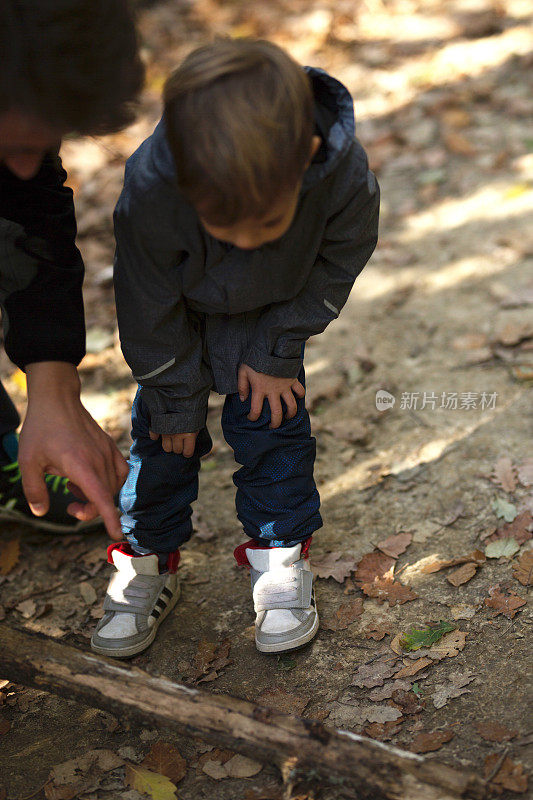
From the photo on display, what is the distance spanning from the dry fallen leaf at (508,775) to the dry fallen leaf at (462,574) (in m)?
0.63

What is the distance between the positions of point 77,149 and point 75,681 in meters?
4.46

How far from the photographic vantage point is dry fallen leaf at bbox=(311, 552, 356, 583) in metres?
2.42

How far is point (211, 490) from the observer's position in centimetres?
289

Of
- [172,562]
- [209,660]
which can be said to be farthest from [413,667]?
[172,562]

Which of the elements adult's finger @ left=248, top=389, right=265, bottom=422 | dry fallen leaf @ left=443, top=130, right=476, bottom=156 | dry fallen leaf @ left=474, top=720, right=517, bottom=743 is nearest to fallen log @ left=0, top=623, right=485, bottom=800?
dry fallen leaf @ left=474, top=720, right=517, bottom=743

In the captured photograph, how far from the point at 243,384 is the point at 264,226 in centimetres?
56

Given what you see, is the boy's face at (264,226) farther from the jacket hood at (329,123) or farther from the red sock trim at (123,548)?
the red sock trim at (123,548)

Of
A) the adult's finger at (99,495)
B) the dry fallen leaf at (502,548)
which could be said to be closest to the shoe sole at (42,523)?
the adult's finger at (99,495)

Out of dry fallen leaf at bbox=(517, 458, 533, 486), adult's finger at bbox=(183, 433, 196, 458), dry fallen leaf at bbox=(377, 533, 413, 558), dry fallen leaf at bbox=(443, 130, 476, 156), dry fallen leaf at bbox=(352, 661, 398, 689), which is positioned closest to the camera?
dry fallen leaf at bbox=(352, 661, 398, 689)

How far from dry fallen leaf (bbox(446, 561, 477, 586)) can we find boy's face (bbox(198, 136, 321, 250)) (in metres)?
1.23

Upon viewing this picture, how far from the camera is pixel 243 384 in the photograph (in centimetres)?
207

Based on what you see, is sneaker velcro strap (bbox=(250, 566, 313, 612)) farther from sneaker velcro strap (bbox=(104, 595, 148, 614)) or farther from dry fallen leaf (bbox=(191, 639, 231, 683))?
sneaker velcro strap (bbox=(104, 595, 148, 614))

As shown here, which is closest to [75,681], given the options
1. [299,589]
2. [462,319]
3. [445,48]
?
[299,589]

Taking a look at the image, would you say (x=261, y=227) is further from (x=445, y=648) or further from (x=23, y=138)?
(x=445, y=648)
